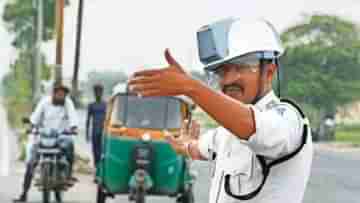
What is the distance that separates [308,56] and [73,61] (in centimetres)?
361

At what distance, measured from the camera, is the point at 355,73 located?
1029cm

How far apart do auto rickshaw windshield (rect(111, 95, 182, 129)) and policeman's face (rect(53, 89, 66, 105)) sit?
3.14 feet

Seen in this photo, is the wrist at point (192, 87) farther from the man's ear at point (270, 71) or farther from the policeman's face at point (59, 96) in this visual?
the policeman's face at point (59, 96)

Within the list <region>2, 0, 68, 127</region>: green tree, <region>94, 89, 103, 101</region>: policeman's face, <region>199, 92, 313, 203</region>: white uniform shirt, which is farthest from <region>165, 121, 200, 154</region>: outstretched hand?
<region>2, 0, 68, 127</region>: green tree

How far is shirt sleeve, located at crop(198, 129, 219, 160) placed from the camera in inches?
108

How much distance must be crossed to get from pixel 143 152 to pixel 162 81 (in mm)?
5824

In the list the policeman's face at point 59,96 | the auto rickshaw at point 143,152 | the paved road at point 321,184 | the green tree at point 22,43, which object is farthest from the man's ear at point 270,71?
the green tree at point 22,43

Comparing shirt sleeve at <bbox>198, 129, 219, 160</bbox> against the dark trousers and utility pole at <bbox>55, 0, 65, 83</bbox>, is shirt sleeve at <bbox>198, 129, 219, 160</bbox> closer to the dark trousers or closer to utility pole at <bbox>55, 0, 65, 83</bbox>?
the dark trousers

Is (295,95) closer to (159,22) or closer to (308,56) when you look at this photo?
(308,56)

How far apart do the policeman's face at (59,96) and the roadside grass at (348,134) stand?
119 inches

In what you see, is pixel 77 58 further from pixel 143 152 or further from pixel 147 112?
pixel 143 152

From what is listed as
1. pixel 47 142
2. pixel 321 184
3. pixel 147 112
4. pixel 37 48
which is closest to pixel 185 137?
pixel 147 112

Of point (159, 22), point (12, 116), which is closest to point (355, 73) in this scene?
point (159, 22)

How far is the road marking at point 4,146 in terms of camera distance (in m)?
13.4
